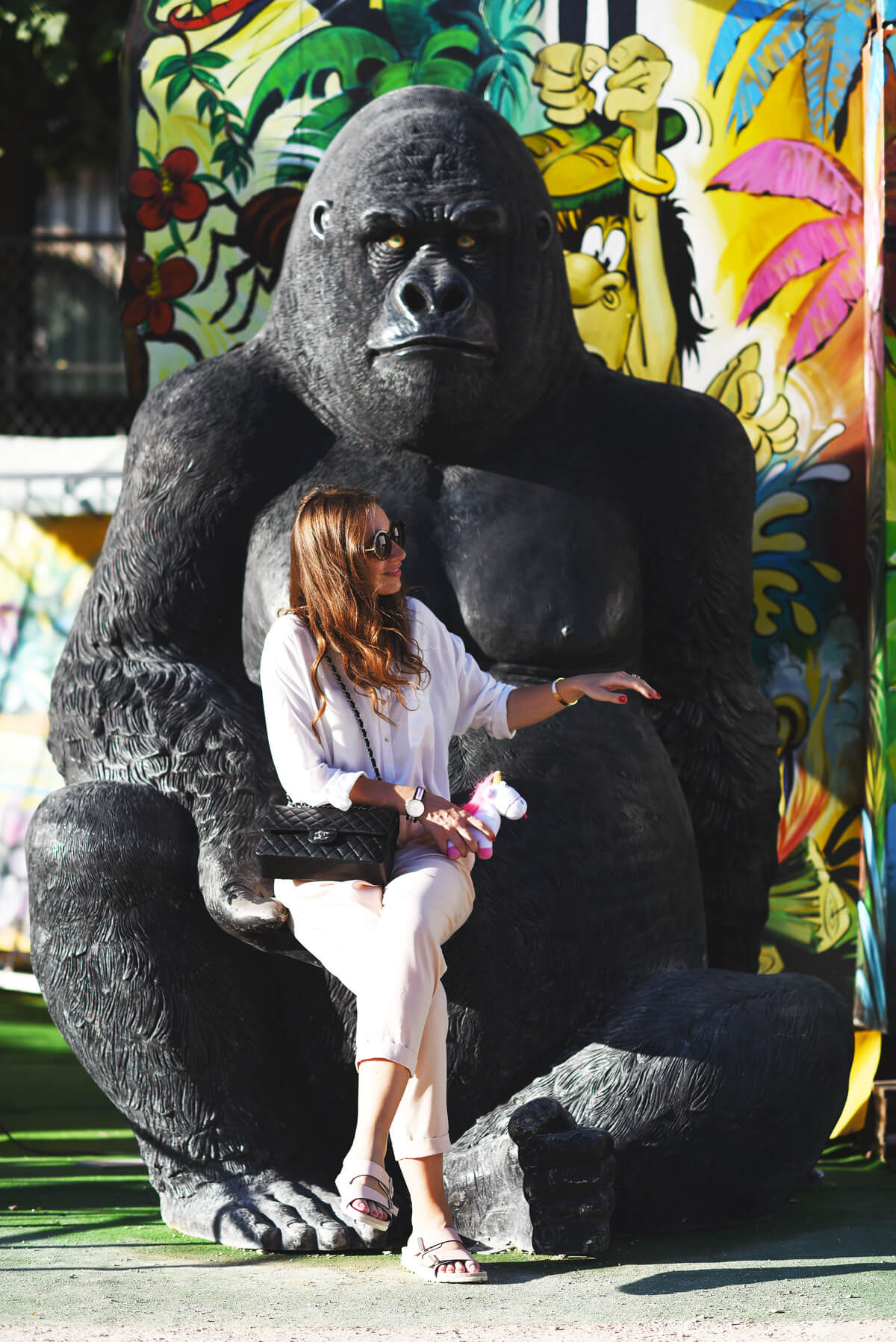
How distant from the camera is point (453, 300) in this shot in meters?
3.36

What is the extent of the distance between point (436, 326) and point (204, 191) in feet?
4.77

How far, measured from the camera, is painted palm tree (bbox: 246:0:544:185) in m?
4.53

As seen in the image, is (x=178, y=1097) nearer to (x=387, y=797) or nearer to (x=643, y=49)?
(x=387, y=797)

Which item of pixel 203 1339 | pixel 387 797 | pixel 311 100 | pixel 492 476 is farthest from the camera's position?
pixel 311 100

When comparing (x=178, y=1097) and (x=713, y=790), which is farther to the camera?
(x=713, y=790)

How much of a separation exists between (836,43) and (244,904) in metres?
2.68

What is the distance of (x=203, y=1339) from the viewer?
8.32ft

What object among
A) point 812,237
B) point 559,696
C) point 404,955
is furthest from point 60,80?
point 404,955

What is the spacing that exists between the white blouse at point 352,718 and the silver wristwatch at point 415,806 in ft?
0.29

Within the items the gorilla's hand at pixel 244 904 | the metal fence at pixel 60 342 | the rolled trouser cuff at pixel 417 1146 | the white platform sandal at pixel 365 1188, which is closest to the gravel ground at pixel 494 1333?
the white platform sandal at pixel 365 1188

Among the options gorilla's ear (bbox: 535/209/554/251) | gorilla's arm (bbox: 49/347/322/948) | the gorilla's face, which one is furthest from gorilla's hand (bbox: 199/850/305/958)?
gorilla's ear (bbox: 535/209/554/251)

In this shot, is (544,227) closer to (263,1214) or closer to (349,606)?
(349,606)

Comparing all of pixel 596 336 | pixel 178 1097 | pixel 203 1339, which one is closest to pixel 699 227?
pixel 596 336

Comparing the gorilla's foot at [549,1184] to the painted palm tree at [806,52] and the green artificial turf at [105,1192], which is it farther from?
the painted palm tree at [806,52]
